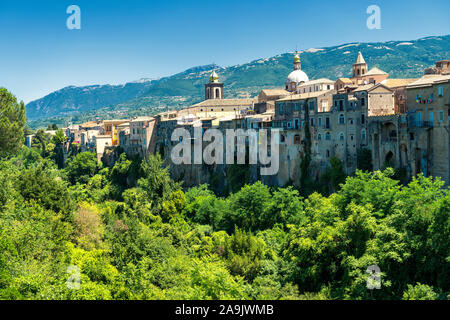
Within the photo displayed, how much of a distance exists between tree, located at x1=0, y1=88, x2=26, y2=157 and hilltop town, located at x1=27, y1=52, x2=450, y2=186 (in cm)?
2601

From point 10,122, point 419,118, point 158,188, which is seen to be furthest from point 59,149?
point 419,118

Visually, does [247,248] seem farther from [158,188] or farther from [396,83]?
[158,188]

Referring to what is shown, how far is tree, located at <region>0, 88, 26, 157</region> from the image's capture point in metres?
58.5

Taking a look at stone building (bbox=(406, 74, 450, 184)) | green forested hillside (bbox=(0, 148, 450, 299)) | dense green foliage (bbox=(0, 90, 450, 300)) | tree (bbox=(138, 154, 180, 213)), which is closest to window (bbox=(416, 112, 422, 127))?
stone building (bbox=(406, 74, 450, 184))

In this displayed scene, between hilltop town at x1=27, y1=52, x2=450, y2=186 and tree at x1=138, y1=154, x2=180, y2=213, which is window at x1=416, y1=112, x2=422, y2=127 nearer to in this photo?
hilltop town at x1=27, y1=52, x2=450, y2=186

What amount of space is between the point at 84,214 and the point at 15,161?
61914 mm

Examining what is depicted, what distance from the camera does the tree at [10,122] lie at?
192ft

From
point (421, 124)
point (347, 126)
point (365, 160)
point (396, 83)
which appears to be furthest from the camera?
point (396, 83)

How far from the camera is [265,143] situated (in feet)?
213

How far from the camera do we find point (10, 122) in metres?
61.2

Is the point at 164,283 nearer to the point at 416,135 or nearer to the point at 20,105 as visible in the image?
the point at 416,135

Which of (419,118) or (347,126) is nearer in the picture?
(419,118)

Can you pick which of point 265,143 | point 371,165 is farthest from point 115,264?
point 265,143

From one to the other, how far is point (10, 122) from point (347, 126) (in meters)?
38.6
